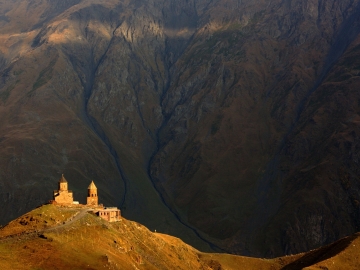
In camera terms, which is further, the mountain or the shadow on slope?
the shadow on slope

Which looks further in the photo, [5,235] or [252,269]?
[252,269]

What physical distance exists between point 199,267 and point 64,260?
1970 inches

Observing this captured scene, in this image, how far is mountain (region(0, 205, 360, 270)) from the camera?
111m

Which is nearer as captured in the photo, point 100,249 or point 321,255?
point 100,249

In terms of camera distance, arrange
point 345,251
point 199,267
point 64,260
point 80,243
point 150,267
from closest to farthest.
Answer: point 64,260 < point 80,243 < point 150,267 < point 345,251 < point 199,267

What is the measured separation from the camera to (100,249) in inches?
4695

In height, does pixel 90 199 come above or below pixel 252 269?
above

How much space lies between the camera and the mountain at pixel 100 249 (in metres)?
111

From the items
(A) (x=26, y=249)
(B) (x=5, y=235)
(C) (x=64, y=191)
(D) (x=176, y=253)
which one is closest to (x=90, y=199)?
(C) (x=64, y=191)

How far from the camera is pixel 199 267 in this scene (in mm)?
153625

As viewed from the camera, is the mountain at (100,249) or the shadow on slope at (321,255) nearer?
the mountain at (100,249)

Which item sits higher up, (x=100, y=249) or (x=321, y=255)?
(x=100, y=249)

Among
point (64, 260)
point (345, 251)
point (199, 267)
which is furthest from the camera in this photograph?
point (199, 267)

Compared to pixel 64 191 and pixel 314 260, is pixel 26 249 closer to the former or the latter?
pixel 64 191
